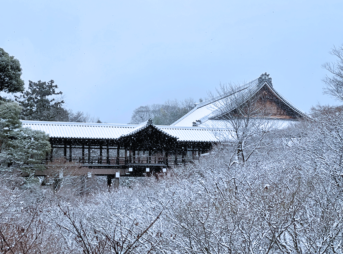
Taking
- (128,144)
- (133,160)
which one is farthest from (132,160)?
(128,144)

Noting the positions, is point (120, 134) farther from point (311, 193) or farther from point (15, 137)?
point (311, 193)

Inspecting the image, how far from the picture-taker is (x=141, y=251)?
18.9ft

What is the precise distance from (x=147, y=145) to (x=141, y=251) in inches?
668

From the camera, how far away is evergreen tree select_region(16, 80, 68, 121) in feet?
119

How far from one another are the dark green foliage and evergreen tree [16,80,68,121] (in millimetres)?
17332

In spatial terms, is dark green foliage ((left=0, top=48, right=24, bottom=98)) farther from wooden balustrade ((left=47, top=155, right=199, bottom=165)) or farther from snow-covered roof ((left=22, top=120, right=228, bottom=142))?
wooden balustrade ((left=47, top=155, right=199, bottom=165))

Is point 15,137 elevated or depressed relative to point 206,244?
elevated

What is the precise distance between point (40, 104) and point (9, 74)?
19.3m

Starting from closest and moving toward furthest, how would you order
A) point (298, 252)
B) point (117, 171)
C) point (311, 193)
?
point (298, 252), point (311, 193), point (117, 171)

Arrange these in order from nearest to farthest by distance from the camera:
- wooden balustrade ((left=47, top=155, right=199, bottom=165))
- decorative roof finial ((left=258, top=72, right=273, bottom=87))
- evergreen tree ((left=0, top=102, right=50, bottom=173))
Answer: evergreen tree ((left=0, top=102, right=50, bottom=173))
wooden balustrade ((left=47, top=155, right=199, bottom=165))
decorative roof finial ((left=258, top=72, right=273, bottom=87))

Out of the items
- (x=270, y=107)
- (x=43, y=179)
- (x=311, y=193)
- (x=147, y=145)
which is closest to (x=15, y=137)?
(x=43, y=179)

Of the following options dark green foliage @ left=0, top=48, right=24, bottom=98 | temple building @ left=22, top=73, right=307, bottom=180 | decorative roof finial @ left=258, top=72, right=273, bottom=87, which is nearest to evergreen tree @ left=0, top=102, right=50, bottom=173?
dark green foliage @ left=0, top=48, right=24, bottom=98

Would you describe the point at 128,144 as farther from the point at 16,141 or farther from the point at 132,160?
the point at 16,141

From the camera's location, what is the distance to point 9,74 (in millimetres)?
18312
